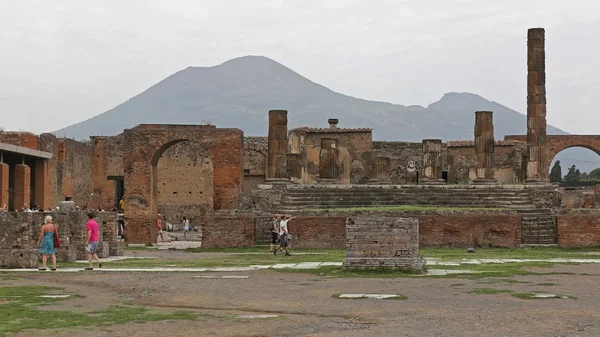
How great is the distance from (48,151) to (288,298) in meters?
28.8

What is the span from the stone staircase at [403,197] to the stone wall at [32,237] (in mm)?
7936

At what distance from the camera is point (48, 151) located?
39.5 metres

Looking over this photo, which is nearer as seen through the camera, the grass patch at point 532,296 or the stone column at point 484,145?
the grass patch at point 532,296

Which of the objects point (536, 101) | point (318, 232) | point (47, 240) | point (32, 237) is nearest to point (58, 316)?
point (47, 240)

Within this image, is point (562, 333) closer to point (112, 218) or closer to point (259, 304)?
point (259, 304)

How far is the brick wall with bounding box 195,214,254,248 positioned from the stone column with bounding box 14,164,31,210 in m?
12.3

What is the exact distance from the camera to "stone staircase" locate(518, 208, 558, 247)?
995 inches

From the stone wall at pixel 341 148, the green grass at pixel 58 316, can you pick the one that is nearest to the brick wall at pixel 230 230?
the green grass at pixel 58 316

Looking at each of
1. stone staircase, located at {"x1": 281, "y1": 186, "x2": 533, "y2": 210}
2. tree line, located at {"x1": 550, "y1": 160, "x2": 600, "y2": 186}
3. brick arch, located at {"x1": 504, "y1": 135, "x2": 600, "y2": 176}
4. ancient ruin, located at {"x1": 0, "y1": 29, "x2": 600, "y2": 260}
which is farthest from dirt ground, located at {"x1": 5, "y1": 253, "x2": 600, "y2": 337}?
tree line, located at {"x1": 550, "y1": 160, "x2": 600, "y2": 186}

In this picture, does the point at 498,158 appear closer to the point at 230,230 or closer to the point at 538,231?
the point at 538,231

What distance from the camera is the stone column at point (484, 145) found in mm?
34969

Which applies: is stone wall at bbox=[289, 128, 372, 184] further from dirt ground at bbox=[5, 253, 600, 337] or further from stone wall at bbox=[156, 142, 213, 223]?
dirt ground at bbox=[5, 253, 600, 337]

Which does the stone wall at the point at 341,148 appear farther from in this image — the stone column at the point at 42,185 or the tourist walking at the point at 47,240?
the tourist walking at the point at 47,240

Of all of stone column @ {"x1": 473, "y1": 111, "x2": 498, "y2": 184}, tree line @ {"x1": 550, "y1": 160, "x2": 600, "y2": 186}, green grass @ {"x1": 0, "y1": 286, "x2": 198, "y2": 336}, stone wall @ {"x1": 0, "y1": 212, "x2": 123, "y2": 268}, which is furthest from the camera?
tree line @ {"x1": 550, "y1": 160, "x2": 600, "y2": 186}
